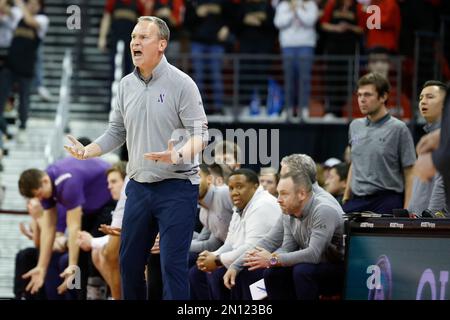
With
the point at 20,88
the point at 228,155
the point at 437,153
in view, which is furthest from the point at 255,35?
the point at 437,153

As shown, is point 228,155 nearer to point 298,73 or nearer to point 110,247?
point 110,247

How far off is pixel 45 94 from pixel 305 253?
972cm

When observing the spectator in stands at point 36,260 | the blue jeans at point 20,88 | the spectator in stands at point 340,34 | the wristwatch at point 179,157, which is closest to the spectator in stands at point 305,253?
the wristwatch at point 179,157

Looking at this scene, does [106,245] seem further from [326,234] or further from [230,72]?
[230,72]

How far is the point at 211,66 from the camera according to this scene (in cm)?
1745

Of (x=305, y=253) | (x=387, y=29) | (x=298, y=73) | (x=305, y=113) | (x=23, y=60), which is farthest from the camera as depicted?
(x=305, y=113)

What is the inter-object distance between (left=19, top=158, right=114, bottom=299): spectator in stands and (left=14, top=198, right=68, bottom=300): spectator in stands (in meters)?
0.24

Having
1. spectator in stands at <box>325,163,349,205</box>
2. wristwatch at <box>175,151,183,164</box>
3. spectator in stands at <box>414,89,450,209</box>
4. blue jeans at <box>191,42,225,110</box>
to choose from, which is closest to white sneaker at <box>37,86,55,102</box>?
blue jeans at <box>191,42,225,110</box>

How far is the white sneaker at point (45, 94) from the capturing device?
18328 millimetres

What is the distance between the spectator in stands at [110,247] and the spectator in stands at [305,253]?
6.53 ft

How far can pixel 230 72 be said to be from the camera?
60.7 feet
